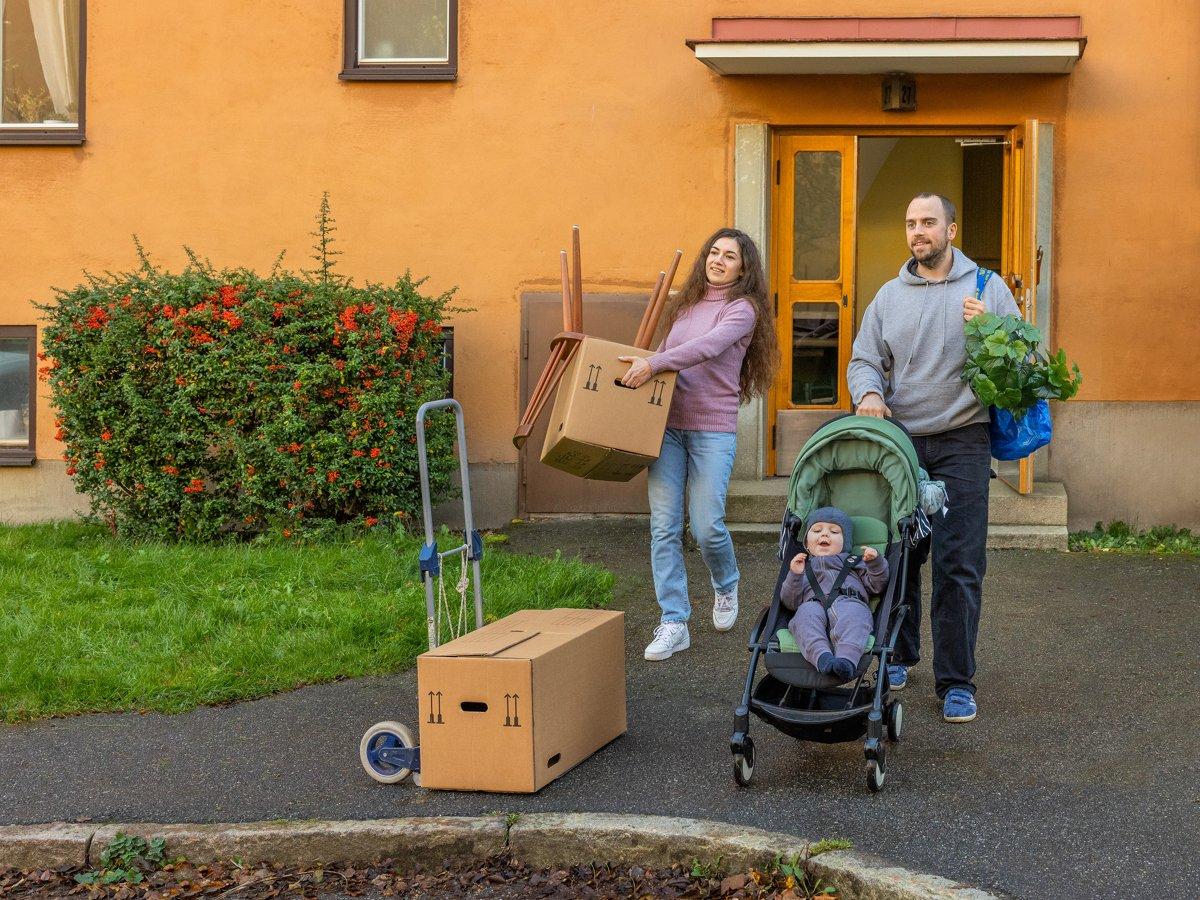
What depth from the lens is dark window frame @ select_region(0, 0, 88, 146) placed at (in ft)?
35.1

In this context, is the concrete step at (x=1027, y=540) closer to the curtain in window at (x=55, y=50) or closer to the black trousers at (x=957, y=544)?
the black trousers at (x=957, y=544)

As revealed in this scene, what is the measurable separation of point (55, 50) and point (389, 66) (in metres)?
2.67

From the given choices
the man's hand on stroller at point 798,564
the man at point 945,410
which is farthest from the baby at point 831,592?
the man at point 945,410

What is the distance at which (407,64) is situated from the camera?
34.4 feet

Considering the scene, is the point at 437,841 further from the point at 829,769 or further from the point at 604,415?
the point at 604,415

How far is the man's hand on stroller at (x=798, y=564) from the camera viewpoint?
5152mm

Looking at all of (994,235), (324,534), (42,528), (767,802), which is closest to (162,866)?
(767,802)

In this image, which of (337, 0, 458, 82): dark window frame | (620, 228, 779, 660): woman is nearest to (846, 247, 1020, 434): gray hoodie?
(620, 228, 779, 660): woman

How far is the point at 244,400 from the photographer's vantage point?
9.13 meters

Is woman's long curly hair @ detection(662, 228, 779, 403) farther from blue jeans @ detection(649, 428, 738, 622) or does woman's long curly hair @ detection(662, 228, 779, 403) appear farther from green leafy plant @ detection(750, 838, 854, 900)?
green leafy plant @ detection(750, 838, 854, 900)

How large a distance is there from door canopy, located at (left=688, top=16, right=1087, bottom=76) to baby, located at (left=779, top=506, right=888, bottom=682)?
501 cm

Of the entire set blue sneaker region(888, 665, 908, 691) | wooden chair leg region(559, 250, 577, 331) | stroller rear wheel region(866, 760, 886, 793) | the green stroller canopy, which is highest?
wooden chair leg region(559, 250, 577, 331)

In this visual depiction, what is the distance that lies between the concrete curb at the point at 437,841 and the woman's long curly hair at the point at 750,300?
8.93 feet

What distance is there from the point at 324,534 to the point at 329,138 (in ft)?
10.3
